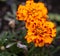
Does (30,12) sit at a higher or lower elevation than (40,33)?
higher

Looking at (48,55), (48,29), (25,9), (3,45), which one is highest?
(25,9)

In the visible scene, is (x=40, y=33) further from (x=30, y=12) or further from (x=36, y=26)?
(x=30, y=12)

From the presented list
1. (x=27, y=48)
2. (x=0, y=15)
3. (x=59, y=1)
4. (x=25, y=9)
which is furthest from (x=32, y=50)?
(x=59, y=1)

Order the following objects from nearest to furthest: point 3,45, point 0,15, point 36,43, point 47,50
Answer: point 36,43 < point 3,45 < point 47,50 < point 0,15

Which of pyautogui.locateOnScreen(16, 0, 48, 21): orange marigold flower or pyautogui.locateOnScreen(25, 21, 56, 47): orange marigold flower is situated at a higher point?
pyautogui.locateOnScreen(16, 0, 48, 21): orange marigold flower

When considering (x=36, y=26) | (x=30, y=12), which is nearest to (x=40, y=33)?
(x=36, y=26)

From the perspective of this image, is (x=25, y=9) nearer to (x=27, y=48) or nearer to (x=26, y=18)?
(x=26, y=18)

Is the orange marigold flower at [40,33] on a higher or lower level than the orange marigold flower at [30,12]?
lower

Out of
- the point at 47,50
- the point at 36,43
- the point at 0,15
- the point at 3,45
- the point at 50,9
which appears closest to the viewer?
the point at 36,43
